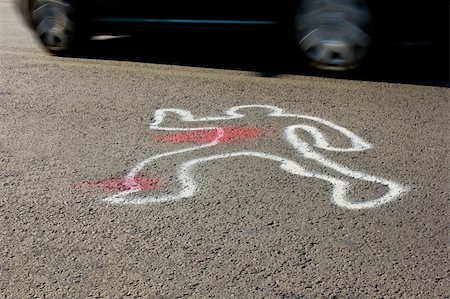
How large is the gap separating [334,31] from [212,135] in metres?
1.87

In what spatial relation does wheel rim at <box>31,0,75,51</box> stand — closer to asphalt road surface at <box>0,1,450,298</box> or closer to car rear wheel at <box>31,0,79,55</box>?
car rear wheel at <box>31,0,79,55</box>

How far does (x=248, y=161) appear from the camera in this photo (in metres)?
4.19

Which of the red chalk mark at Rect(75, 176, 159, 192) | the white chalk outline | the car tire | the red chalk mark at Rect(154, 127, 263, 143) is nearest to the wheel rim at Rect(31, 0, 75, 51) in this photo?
the car tire

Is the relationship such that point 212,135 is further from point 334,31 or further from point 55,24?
point 55,24

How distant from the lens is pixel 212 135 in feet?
15.3

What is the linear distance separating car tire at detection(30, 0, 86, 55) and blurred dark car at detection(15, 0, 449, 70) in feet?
0.05

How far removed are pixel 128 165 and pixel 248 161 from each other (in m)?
0.77

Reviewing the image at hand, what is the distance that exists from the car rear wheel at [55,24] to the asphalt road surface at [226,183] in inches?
28.7

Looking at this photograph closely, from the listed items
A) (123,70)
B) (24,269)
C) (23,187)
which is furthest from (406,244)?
(123,70)

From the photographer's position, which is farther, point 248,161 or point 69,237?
point 248,161

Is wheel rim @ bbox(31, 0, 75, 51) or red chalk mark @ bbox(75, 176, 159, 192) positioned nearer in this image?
red chalk mark @ bbox(75, 176, 159, 192)

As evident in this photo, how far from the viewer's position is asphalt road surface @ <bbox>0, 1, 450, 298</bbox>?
292 cm

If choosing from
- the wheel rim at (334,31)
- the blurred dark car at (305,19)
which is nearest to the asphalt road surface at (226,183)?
the wheel rim at (334,31)

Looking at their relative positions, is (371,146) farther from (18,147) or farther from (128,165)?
(18,147)
